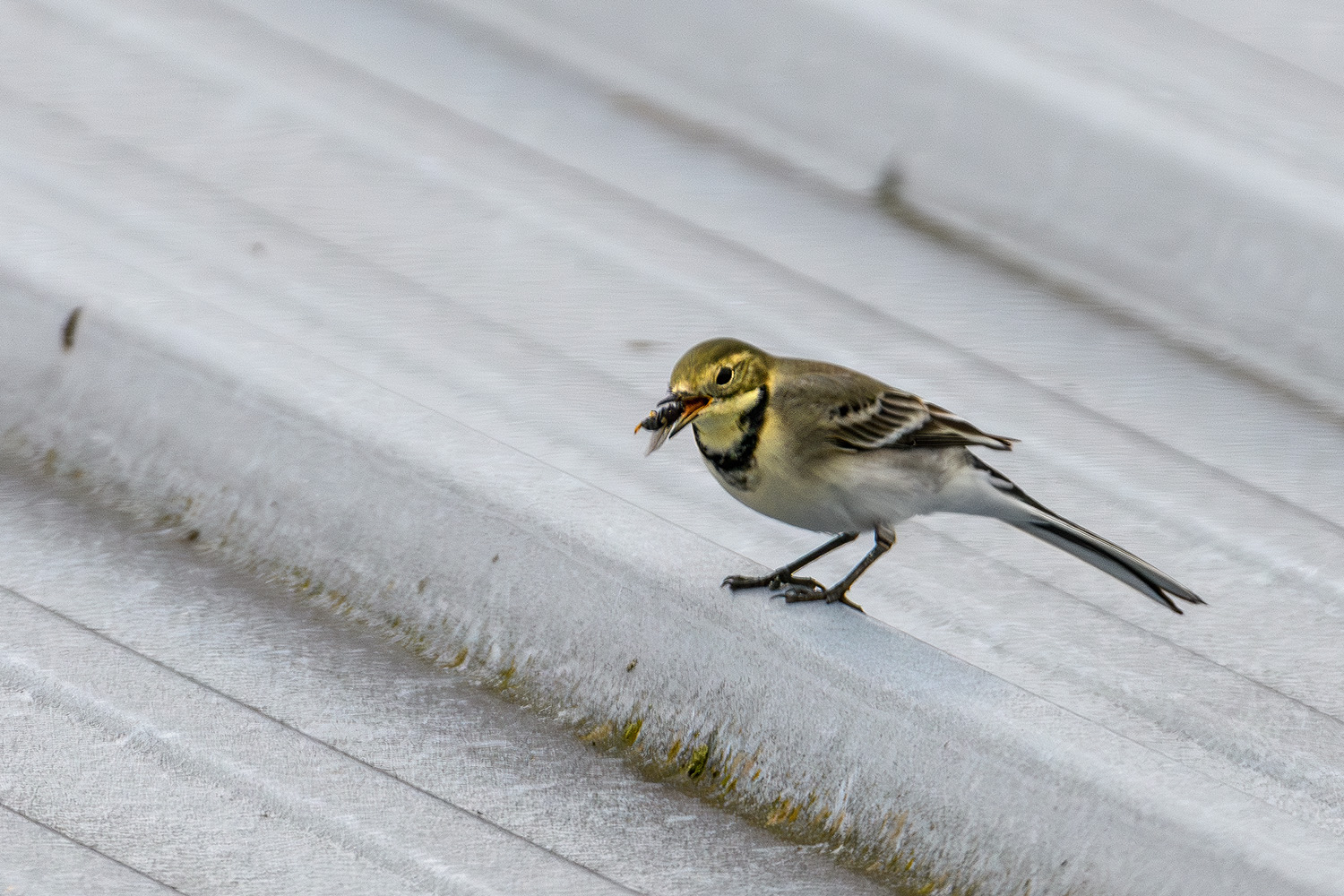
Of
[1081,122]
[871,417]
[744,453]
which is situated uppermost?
[1081,122]

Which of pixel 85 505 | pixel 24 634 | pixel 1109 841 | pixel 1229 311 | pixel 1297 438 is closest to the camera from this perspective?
pixel 1109 841

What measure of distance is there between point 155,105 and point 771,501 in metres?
2.53

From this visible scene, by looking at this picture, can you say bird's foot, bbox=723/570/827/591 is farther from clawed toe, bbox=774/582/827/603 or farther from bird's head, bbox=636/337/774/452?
bird's head, bbox=636/337/774/452

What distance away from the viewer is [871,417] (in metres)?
2.87

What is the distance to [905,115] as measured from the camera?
4.46 m

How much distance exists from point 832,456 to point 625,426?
2.93ft

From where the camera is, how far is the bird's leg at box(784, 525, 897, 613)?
2.78 m

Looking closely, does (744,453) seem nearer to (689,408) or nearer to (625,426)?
(689,408)

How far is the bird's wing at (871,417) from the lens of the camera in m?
2.81

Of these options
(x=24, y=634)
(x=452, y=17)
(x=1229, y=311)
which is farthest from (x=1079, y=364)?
(x=24, y=634)

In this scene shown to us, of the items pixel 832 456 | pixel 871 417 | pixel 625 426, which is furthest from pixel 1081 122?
pixel 832 456

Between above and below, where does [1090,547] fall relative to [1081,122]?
below

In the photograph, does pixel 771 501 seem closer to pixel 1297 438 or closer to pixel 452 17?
pixel 1297 438

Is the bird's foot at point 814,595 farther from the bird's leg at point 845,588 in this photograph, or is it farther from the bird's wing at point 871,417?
the bird's wing at point 871,417
